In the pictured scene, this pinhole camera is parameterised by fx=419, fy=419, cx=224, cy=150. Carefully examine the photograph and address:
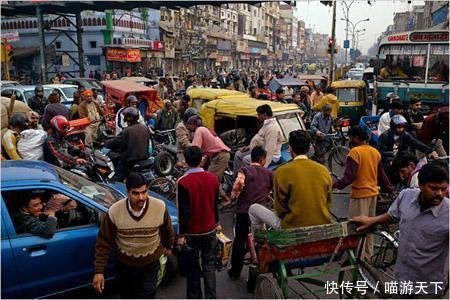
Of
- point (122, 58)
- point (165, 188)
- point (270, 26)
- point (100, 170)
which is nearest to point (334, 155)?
point (165, 188)

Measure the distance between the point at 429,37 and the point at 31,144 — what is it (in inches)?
460

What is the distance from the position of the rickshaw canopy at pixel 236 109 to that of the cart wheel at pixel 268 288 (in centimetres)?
410

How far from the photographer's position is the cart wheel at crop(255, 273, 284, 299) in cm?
357

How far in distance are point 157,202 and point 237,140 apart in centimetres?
474

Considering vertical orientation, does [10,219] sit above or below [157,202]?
below

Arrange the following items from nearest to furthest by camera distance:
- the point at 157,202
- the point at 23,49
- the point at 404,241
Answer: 1. the point at 404,241
2. the point at 157,202
3. the point at 23,49

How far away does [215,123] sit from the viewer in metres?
8.38

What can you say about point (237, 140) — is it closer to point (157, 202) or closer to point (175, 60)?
point (157, 202)

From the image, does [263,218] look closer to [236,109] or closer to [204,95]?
[236,109]

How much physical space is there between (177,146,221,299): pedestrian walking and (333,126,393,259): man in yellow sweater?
5.17 ft

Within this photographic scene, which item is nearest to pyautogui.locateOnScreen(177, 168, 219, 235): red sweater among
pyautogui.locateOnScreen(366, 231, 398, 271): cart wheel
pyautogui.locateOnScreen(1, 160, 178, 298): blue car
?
pyautogui.locateOnScreen(1, 160, 178, 298): blue car

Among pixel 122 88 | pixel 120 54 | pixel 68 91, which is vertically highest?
pixel 120 54

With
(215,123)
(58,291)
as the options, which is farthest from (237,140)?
(58,291)

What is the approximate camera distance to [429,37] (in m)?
12.7
